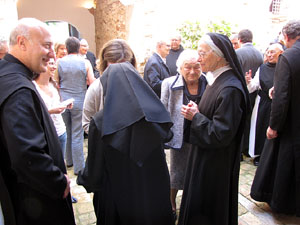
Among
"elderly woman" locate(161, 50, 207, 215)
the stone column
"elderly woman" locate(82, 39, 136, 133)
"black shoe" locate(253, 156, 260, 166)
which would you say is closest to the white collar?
"elderly woman" locate(161, 50, 207, 215)

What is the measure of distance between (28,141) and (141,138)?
2.04 ft

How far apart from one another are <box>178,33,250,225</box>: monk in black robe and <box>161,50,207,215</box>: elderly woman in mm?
367

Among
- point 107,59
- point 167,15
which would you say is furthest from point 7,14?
point 167,15

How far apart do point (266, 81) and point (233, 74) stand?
6.64ft

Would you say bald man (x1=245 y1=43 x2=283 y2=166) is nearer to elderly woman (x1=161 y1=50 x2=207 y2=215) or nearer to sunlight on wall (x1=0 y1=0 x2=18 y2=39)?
elderly woman (x1=161 y1=50 x2=207 y2=215)

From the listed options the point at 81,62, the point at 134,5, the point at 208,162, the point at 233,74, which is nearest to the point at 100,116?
the point at 208,162

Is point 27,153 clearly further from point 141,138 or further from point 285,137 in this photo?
point 285,137

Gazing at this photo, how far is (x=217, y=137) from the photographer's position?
1.80m

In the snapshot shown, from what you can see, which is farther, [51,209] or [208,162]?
[208,162]

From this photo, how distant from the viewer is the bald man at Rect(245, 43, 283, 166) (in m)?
3.54

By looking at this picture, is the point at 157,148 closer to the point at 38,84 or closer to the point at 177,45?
the point at 38,84

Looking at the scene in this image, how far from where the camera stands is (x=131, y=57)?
6.52 ft

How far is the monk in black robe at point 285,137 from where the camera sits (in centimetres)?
232

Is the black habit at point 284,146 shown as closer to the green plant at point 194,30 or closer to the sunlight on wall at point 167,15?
the green plant at point 194,30
